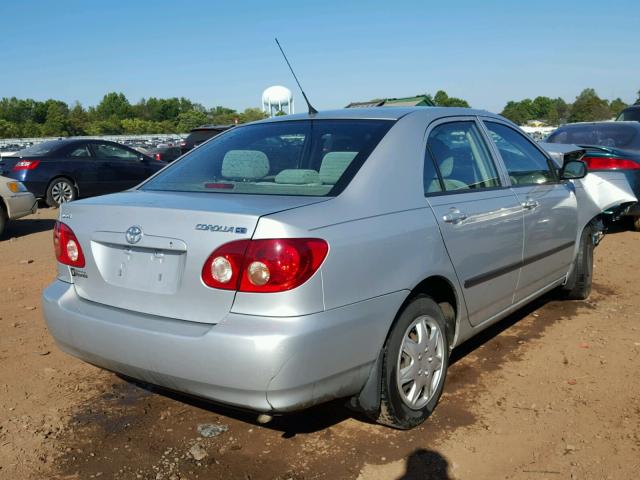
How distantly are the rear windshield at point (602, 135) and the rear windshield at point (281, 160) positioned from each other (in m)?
6.84

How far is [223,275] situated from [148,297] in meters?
0.44

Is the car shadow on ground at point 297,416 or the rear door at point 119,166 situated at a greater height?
the rear door at point 119,166

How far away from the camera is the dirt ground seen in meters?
2.94

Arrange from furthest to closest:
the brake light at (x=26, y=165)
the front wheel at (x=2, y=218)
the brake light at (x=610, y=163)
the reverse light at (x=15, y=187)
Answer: the brake light at (x=26, y=165), the reverse light at (x=15, y=187), the front wheel at (x=2, y=218), the brake light at (x=610, y=163)

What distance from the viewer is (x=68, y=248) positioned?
3.20m

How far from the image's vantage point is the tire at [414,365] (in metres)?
3.01

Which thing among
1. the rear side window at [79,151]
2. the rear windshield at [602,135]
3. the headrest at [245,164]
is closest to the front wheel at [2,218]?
the rear side window at [79,151]

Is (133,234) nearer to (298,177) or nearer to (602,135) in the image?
(298,177)

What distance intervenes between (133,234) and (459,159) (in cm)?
197

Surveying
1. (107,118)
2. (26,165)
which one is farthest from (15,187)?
(107,118)

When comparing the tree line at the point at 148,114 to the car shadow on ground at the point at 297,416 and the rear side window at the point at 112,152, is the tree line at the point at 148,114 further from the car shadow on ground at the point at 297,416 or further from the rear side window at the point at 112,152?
the car shadow on ground at the point at 297,416

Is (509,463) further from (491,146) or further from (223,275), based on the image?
(491,146)

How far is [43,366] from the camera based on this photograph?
14.0 feet

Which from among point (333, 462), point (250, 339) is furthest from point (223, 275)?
point (333, 462)
